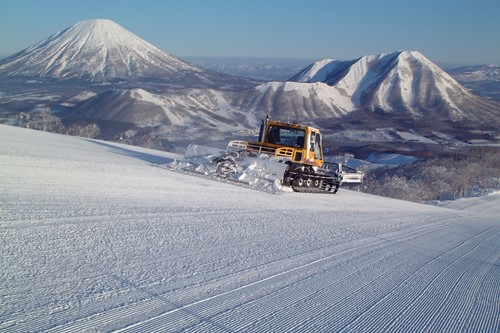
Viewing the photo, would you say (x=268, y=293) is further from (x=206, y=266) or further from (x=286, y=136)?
(x=286, y=136)

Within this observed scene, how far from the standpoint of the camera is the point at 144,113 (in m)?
67.2

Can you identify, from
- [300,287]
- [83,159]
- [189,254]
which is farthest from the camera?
[83,159]

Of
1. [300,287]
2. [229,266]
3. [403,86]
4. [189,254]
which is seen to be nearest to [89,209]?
[189,254]

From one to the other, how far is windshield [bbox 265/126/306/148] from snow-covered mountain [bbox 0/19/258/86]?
12325 centimetres

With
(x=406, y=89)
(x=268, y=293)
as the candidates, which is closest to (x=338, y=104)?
(x=406, y=89)

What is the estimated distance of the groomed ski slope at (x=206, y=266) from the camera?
4.57m

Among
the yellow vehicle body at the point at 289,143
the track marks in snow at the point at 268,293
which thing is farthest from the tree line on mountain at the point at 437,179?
the track marks in snow at the point at 268,293

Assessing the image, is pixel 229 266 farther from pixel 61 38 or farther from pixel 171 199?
pixel 61 38

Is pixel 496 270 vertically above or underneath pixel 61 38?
underneath

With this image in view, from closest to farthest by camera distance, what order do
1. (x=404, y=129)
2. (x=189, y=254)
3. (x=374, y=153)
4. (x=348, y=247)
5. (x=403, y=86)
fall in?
(x=189, y=254), (x=348, y=247), (x=374, y=153), (x=404, y=129), (x=403, y=86)

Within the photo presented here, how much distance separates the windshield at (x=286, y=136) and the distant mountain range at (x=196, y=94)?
105ft

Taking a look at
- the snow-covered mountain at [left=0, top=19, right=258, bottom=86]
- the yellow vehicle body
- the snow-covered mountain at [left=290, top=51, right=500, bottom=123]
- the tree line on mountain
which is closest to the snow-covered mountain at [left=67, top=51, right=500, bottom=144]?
the snow-covered mountain at [left=290, top=51, right=500, bottom=123]

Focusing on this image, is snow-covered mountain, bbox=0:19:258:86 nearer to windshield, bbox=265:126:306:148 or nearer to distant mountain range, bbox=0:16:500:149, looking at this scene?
distant mountain range, bbox=0:16:500:149

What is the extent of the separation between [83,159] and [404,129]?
84.2 metres
